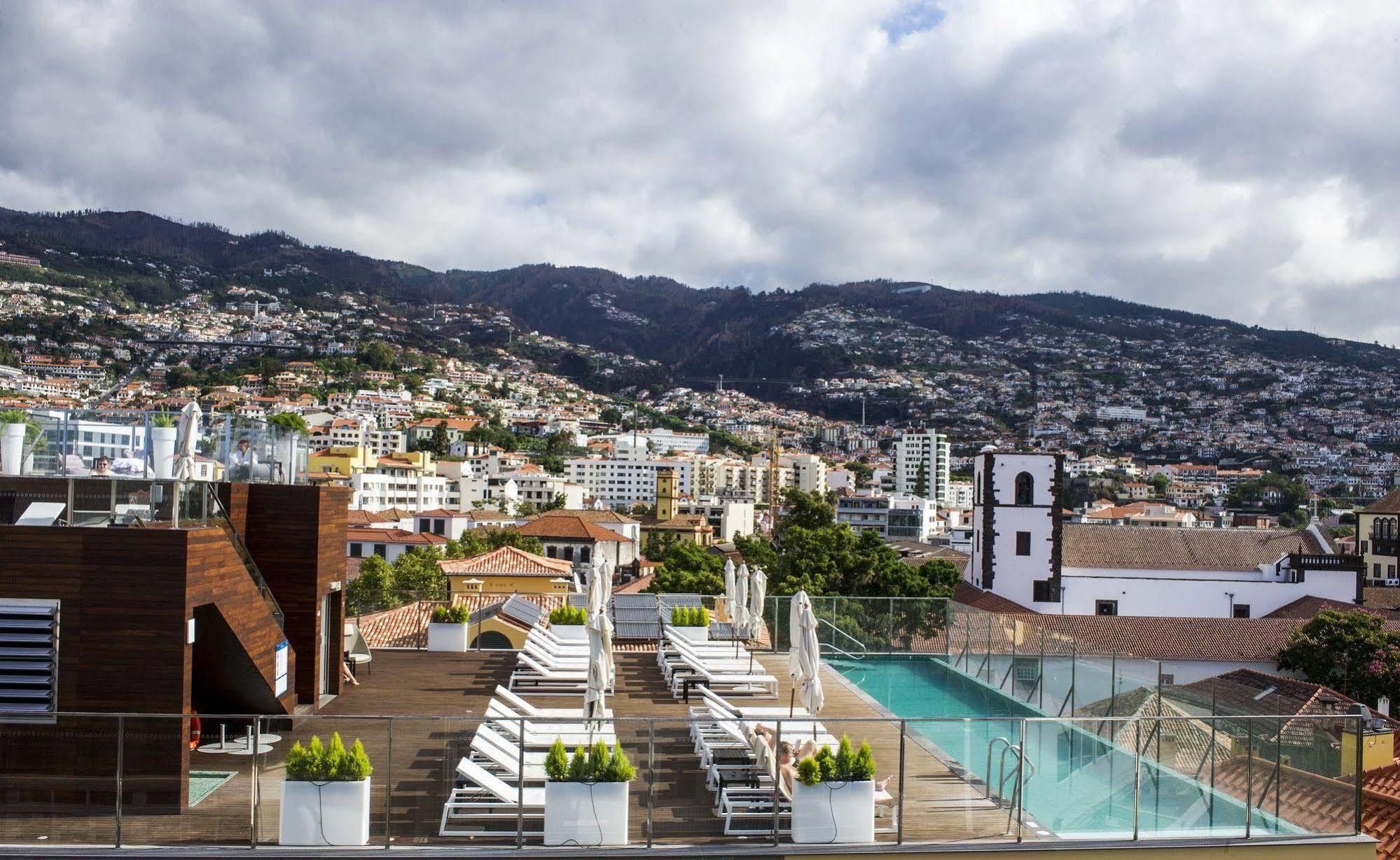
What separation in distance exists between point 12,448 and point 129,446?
903 mm

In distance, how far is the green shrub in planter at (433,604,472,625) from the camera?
16234mm

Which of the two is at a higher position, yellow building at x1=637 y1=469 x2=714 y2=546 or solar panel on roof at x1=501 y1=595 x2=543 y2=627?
solar panel on roof at x1=501 y1=595 x2=543 y2=627

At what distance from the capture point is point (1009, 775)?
8242 mm

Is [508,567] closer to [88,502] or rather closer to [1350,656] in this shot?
[1350,656]

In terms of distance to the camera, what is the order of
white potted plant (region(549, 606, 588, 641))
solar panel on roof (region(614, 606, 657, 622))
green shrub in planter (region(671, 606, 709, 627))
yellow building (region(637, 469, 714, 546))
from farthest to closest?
yellow building (region(637, 469, 714, 546))
solar panel on roof (region(614, 606, 657, 622))
green shrub in planter (region(671, 606, 709, 627))
white potted plant (region(549, 606, 588, 641))

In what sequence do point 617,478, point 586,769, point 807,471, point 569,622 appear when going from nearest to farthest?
point 586,769 < point 569,622 < point 617,478 < point 807,471

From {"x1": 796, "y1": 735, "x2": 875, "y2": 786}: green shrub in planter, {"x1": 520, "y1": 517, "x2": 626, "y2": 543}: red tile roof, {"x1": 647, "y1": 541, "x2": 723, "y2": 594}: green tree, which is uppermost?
{"x1": 796, "y1": 735, "x2": 875, "y2": 786}: green shrub in planter

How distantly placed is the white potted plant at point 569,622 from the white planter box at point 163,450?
24.6 feet

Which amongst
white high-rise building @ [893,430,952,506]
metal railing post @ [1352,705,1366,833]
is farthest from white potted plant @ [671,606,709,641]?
white high-rise building @ [893,430,952,506]

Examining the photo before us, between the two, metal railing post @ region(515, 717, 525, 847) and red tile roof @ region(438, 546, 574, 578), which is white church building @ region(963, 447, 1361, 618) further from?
metal railing post @ region(515, 717, 525, 847)

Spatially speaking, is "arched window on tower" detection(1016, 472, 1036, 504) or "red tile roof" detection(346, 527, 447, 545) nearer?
"arched window on tower" detection(1016, 472, 1036, 504)

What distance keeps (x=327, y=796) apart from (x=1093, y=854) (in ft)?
18.4

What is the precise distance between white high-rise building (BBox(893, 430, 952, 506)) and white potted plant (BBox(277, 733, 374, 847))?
508ft

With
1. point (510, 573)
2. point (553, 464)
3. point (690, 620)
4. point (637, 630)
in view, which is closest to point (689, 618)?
point (690, 620)
